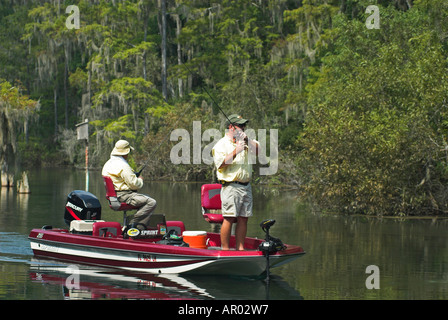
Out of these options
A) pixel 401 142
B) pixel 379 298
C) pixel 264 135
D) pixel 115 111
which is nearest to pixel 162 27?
pixel 115 111

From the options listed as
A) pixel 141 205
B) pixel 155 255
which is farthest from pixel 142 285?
pixel 141 205

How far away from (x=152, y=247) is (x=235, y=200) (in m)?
1.51

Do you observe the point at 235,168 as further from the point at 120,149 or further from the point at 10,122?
the point at 10,122

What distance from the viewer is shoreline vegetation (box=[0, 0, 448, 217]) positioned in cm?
2039

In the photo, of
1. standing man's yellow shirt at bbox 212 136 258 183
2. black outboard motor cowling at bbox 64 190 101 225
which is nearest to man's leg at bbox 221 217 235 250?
standing man's yellow shirt at bbox 212 136 258 183

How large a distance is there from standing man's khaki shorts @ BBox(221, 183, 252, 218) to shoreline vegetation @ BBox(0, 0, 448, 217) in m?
Answer: 5.70

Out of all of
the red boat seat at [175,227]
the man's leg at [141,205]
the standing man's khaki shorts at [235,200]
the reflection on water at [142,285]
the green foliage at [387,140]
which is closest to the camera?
the reflection on water at [142,285]

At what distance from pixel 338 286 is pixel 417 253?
381cm

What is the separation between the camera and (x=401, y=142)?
19.8 m

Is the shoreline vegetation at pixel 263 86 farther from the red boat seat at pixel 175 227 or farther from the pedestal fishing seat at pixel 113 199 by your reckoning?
the pedestal fishing seat at pixel 113 199

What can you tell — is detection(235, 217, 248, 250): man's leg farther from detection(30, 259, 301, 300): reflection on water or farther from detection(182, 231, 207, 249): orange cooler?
detection(182, 231, 207, 249): orange cooler

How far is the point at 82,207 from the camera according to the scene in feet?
44.4

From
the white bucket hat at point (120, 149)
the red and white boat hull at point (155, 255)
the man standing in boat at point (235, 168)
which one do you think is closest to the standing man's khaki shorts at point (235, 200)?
the man standing in boat at point (235, 168)

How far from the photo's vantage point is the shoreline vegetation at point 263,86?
20.4 meters
